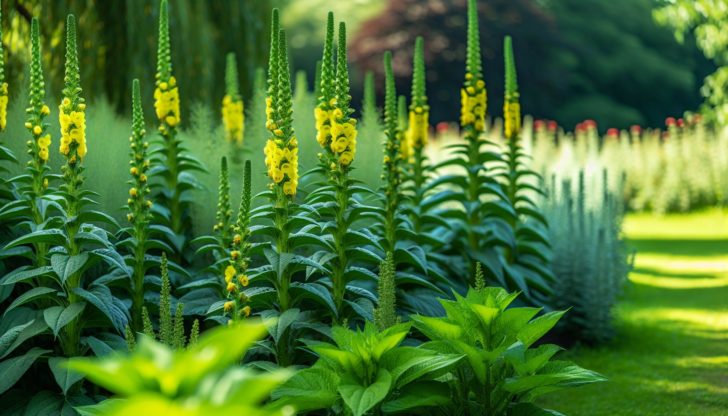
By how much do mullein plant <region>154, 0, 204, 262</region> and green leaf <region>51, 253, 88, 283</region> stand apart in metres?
1.09

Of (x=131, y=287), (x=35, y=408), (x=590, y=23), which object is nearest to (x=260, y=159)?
(x=131, y=287)

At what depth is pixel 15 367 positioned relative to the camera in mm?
3148

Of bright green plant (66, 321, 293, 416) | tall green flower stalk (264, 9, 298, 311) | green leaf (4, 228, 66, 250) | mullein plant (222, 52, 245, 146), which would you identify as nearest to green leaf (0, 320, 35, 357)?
green leaf (4, 228, 66, 250)

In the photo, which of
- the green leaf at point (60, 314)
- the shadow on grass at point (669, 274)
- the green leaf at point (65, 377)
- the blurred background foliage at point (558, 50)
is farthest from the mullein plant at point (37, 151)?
the blurred background foliage at point (558, 50)

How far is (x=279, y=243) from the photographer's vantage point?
3.33 metres

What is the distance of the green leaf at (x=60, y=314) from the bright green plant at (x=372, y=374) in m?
0.88

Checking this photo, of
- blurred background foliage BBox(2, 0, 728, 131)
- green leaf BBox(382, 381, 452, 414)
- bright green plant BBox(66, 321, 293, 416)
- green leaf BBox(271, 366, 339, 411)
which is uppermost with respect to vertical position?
blurred background foliage BBox(2, 0, 728, 131)

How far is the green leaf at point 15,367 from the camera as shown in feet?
10.2

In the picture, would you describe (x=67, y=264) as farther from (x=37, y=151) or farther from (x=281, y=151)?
(x=281, y=151)

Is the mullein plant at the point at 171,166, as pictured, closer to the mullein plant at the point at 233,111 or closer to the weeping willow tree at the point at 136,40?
the mullein plant at the point at 233,111

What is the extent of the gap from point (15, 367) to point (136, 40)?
5198 millimetres

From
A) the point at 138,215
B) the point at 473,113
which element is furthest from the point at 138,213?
the point at 473,113

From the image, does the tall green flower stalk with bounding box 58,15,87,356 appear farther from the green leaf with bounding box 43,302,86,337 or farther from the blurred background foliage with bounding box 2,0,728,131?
the blurred background foliage with bounding box 2,0,728,131

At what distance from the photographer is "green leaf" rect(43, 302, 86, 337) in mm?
3061
